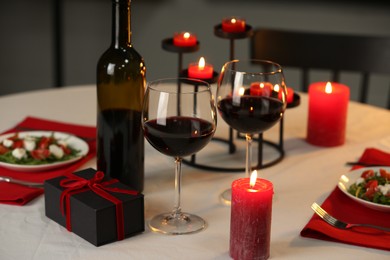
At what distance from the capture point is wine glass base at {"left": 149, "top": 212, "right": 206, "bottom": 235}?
1.16 m

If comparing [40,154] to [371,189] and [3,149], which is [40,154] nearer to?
[3,149]

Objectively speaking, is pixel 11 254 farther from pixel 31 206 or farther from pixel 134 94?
pixel 134 94

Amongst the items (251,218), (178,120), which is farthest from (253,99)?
(251,218)

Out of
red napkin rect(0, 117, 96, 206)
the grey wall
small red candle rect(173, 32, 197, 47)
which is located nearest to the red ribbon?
red napkin rect(0, 117, 96, 206)

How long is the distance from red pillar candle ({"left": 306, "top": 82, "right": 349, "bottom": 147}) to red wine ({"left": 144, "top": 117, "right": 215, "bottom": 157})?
0.54 meters

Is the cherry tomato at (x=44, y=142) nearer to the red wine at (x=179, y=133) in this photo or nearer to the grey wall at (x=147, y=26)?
the red wine at (x=179, y=133)

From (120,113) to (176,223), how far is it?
0.23 meters

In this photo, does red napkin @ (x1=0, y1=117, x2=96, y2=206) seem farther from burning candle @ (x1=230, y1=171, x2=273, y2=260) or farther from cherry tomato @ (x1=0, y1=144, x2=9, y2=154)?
burning candle @ (x1=230, y1=171, x2=273, y2=260)

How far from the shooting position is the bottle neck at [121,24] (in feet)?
3.99

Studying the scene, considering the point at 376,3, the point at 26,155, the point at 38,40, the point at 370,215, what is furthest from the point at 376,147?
the point at 38,40

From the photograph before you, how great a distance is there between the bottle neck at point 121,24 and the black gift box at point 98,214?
25 cm

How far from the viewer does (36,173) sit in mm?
1379

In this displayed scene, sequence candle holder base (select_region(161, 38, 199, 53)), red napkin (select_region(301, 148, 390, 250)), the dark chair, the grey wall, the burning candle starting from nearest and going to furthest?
the burning candle
red napkin (select_region(301, 148, 390, 250))
candle holder base (select_region(161, 38, 199, 53))
the dark chair
the grey wall

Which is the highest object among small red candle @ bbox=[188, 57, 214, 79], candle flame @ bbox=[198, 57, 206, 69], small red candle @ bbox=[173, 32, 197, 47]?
small red candle @ bbox=[173, 32, 197, 47]
